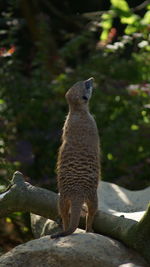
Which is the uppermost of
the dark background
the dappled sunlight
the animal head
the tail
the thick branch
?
the animal head

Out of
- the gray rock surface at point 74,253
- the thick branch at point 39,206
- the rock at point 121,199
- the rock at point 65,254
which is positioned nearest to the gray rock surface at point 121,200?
the rock at point 121,199

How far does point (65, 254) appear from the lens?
4473 millimetres

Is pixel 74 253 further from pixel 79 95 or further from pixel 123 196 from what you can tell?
pixel 123 196

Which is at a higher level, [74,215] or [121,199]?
[74,215]

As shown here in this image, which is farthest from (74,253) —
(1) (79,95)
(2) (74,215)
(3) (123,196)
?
(3) (123,196)

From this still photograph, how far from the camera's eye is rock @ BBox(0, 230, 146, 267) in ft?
14.7

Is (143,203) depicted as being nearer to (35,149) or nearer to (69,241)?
(69,241)

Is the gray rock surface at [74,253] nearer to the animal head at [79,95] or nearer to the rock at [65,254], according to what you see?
the rock at [65,254]

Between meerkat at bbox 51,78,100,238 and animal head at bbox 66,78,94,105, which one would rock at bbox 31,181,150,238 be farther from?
animal head at bbox 66,78,94,105

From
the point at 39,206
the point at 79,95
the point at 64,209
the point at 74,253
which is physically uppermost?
the point at 79,95

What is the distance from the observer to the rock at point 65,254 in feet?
14.7

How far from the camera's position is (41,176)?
31.1 ft

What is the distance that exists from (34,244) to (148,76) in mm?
5763

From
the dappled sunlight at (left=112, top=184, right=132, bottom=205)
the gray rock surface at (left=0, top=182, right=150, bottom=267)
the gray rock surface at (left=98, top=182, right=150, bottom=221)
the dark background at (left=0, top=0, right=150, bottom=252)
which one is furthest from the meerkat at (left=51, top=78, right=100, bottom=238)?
the dark background at (left=0, top=0, right=150, bottom=252)
